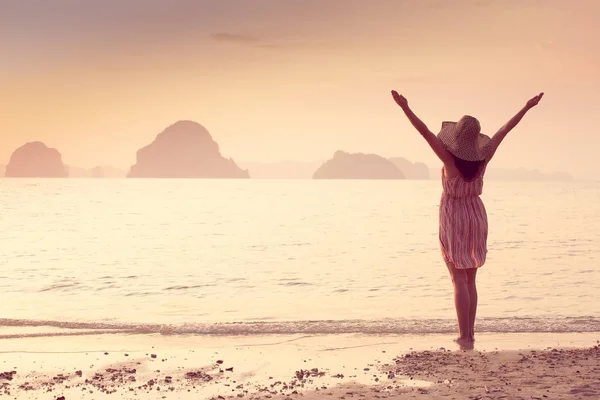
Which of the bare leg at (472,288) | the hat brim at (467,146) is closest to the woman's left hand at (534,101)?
the hat brim at (467,146)

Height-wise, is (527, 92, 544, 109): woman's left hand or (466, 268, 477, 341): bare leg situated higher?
(527, 92, 544, 109): woman's left hand

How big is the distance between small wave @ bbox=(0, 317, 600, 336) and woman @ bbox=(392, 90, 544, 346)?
1787mm

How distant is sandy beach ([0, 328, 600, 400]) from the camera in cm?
622

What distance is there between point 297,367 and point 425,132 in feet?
9.23

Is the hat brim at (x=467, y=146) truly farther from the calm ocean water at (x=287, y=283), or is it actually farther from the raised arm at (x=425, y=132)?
the calm ocean water at (x=287, y=283)

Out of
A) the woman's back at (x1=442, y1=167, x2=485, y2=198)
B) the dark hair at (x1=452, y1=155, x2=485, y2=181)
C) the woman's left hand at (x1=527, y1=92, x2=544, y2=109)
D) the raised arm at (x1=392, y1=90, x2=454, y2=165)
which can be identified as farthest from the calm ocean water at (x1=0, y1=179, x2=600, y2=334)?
the woman's left hand at (x1=527, y1=92, x2=544, y2=109)

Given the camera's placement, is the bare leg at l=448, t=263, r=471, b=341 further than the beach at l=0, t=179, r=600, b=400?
Yes

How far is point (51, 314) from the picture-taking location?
11938mm

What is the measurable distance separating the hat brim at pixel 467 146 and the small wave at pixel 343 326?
9.95 feet

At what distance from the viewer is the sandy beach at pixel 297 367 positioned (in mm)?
6219

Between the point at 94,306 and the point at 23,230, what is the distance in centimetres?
2453

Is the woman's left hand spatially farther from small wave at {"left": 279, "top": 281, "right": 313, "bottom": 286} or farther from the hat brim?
small wave at {"left": 279, "top": 281, "right": 313, "bottom": 286}

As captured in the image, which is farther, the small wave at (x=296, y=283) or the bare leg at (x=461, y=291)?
the small wave at (x=296, y=283)

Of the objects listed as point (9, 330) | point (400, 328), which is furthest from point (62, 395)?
point (400, 328)
